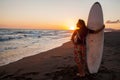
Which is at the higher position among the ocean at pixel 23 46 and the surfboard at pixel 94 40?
the surfboard at pixel 94 40

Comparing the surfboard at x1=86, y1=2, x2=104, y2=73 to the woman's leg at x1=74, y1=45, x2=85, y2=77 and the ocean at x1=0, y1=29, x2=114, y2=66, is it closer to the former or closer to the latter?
A: the woman's leg at x1=74, y1=45, x2=85, y2=77

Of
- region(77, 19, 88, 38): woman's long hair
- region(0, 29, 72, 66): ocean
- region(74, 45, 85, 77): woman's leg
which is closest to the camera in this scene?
region(77, 19, 88, 38): woman's long hair

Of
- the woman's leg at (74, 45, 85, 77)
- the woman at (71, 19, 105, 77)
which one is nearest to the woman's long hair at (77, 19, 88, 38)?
the woman at (71, 19, 105, 77)

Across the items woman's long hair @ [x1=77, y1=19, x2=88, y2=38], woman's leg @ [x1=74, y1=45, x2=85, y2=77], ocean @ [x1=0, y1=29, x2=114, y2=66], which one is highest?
woman's long hair @ [x1=77, y1=19, x2=88, y2=38]

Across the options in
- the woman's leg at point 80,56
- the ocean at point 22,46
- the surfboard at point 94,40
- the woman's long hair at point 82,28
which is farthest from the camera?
the ocean at point 22,46

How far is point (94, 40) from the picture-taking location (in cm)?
545

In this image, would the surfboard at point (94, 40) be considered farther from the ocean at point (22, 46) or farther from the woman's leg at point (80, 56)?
the ocean at point (22, 46)

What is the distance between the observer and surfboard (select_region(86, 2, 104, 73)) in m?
5.39

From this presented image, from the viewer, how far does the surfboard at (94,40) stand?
5.39 meters

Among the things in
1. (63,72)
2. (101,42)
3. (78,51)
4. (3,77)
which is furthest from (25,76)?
(101,42)

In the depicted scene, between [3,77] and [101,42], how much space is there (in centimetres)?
345

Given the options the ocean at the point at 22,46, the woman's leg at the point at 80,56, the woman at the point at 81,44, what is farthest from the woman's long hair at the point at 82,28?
the ocean at the point at 22,46

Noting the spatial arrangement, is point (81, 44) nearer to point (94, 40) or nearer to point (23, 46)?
point (94, 40)

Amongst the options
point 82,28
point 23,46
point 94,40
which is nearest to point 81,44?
point 82,28
